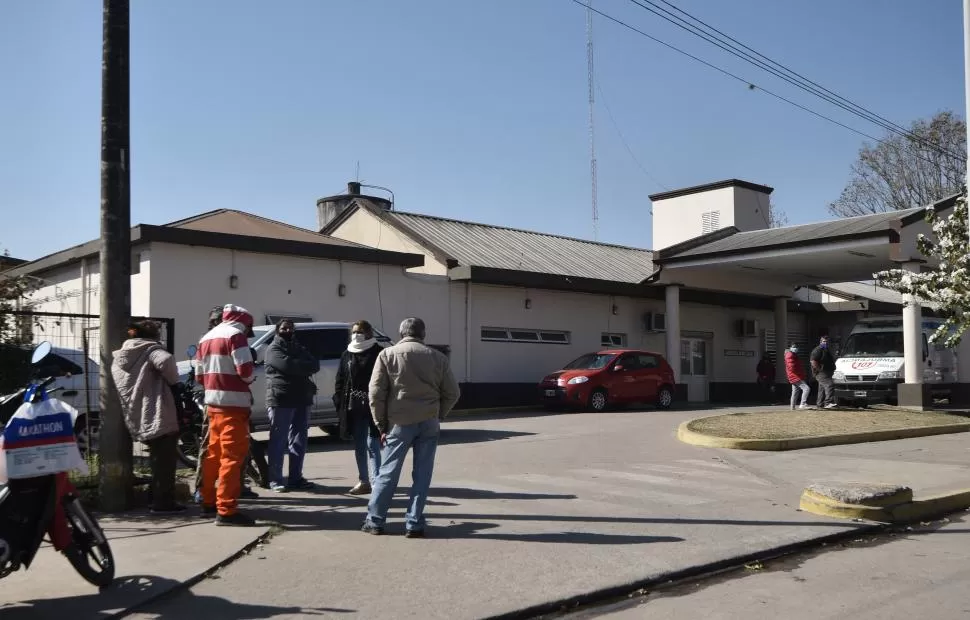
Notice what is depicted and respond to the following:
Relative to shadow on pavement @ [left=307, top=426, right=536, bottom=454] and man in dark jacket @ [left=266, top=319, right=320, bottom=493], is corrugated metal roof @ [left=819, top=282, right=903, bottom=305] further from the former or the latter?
man in dark jacket @ [left=266, top=319, right=320, bottom=493]

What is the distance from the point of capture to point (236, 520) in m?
7.30

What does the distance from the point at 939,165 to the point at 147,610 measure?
152 ft

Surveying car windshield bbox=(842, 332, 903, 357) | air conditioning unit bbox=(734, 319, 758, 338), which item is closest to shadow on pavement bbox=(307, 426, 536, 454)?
car windshield bbox=(842, 332, 903, 357)

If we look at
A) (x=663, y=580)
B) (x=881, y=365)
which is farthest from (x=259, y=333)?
(x=881, y=365)

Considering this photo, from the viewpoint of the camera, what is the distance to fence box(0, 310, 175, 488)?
7676mm

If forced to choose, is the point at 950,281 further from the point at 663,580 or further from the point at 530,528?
the point at 663,580

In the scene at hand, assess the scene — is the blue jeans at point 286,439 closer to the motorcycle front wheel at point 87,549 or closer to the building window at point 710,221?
the motorcycle front wheel at point 87,549

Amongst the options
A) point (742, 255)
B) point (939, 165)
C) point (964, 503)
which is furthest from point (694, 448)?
point (939, 165)

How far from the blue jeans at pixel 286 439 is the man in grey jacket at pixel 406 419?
2373 mm

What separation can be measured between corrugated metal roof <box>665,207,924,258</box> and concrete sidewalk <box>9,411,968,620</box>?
431 inches

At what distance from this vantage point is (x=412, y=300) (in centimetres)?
2180

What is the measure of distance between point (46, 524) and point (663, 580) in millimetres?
3925

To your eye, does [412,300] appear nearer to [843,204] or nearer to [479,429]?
[479,429]

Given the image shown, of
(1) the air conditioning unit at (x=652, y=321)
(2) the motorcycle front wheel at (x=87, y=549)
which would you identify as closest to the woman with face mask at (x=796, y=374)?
(1) the air conditioning unit at (x=652, y=321)
